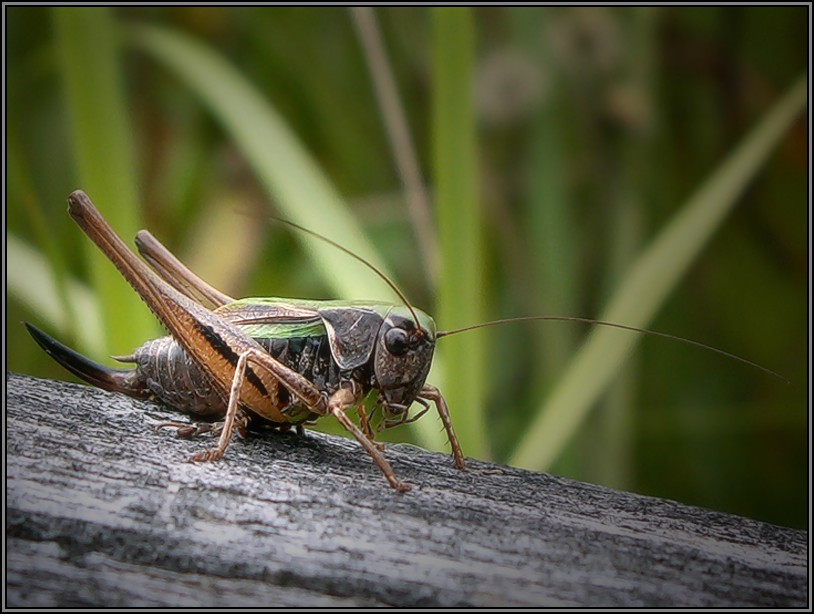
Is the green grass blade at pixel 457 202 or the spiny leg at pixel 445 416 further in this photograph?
the green grass blade at pixel 457 202

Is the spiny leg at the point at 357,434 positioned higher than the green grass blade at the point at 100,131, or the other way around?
the green grass blade at the point at 100,131

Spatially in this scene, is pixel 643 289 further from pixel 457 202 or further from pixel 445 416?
pixel 445 416

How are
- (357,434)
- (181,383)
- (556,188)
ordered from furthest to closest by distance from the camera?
1. (556,188)
2. (181,383)
3. (357,434)

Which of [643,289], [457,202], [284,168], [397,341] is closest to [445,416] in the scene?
[397,341]

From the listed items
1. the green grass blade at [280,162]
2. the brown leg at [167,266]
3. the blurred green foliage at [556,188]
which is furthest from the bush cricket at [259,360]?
the blurred green foliage at [556,188]

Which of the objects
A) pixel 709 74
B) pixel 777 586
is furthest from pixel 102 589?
pixel 709 74

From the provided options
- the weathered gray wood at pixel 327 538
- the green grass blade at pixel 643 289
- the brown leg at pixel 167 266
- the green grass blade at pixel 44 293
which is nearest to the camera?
the weathered gray wood at pixel 327 538

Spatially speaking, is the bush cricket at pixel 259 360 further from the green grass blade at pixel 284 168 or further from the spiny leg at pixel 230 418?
the green grass blade at pixel 284 168

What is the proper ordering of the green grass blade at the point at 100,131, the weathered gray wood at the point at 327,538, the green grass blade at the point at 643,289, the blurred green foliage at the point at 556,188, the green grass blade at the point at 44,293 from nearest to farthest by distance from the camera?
1. the weathered gray wood at the point at 327,538
2. the green grass blade at the point at 100,131
3. the green grass blade at the point at 643,289
4. the green grass blade at the point at 44,293
5. the blurred green foliage at the point at 556,188
